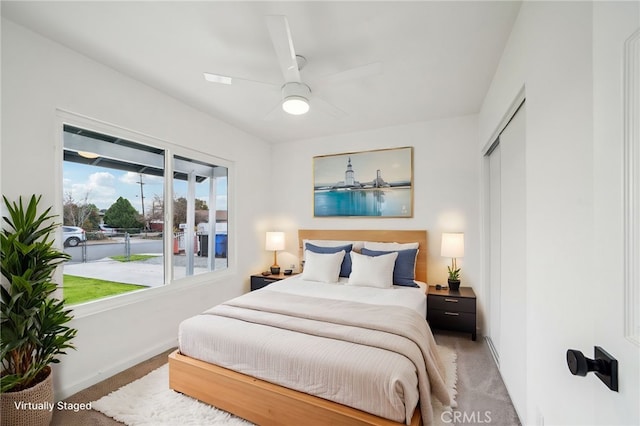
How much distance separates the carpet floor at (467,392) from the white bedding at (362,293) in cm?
58

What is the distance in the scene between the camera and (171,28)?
1.90m

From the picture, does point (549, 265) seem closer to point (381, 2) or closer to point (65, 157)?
point (381, 2)

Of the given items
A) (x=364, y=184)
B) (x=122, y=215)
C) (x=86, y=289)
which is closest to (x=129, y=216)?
(x=122, y=215)

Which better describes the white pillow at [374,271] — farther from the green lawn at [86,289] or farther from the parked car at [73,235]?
the parked car at [73,235]

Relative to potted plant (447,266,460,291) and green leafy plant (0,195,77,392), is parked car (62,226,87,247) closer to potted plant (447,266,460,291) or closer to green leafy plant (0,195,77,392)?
green leafy plant (0,195,77,392)

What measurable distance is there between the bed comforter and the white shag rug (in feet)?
1.00

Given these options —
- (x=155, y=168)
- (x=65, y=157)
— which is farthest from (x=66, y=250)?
(x=155, y=168)

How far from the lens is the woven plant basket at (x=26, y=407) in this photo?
1.55 m

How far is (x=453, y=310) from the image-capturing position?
3043 mm

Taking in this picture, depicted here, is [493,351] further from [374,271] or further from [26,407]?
[26,407]

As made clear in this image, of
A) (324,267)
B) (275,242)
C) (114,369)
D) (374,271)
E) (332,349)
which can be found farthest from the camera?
(275,242)

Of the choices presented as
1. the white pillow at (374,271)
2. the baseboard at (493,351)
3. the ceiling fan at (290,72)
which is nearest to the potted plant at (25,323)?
the ceiling fan at (290,72)

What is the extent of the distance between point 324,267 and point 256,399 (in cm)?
180

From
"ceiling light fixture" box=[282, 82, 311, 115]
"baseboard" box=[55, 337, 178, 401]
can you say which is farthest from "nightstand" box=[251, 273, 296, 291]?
"ceiling light fixture" box=[282, 82, 311, 115]
